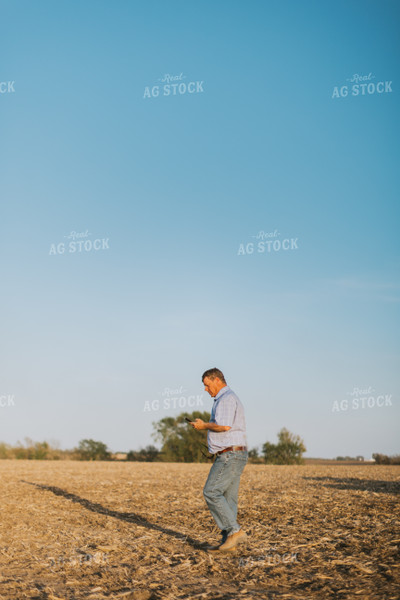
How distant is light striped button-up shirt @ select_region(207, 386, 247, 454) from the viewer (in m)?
8.42

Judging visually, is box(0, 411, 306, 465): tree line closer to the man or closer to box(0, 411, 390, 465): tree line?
box(0, 411, 390, 465): tree line

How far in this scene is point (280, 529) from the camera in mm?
10609

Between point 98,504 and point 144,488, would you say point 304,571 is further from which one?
point 144,488

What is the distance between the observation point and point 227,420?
8406 millimetres

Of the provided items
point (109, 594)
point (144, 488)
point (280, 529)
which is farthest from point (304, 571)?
point (144, 488)

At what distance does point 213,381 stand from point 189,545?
2718mm

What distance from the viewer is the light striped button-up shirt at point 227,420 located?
27.6ft

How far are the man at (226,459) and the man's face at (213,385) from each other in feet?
0.38

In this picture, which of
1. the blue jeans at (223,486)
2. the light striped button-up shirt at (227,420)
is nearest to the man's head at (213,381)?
→ the light striped button-up shirt at (227,420)

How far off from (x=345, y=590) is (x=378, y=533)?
3761 mm

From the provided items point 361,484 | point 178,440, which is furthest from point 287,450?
point 361,484

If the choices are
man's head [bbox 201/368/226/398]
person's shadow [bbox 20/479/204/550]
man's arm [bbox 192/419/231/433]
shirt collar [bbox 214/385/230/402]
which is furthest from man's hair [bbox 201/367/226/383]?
person's shadow [bbox 20/479/204/550]

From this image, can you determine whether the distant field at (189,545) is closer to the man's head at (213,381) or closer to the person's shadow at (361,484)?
the person's shadow at (361,484)

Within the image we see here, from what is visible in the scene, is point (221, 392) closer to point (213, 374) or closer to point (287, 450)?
point (213, 374)
